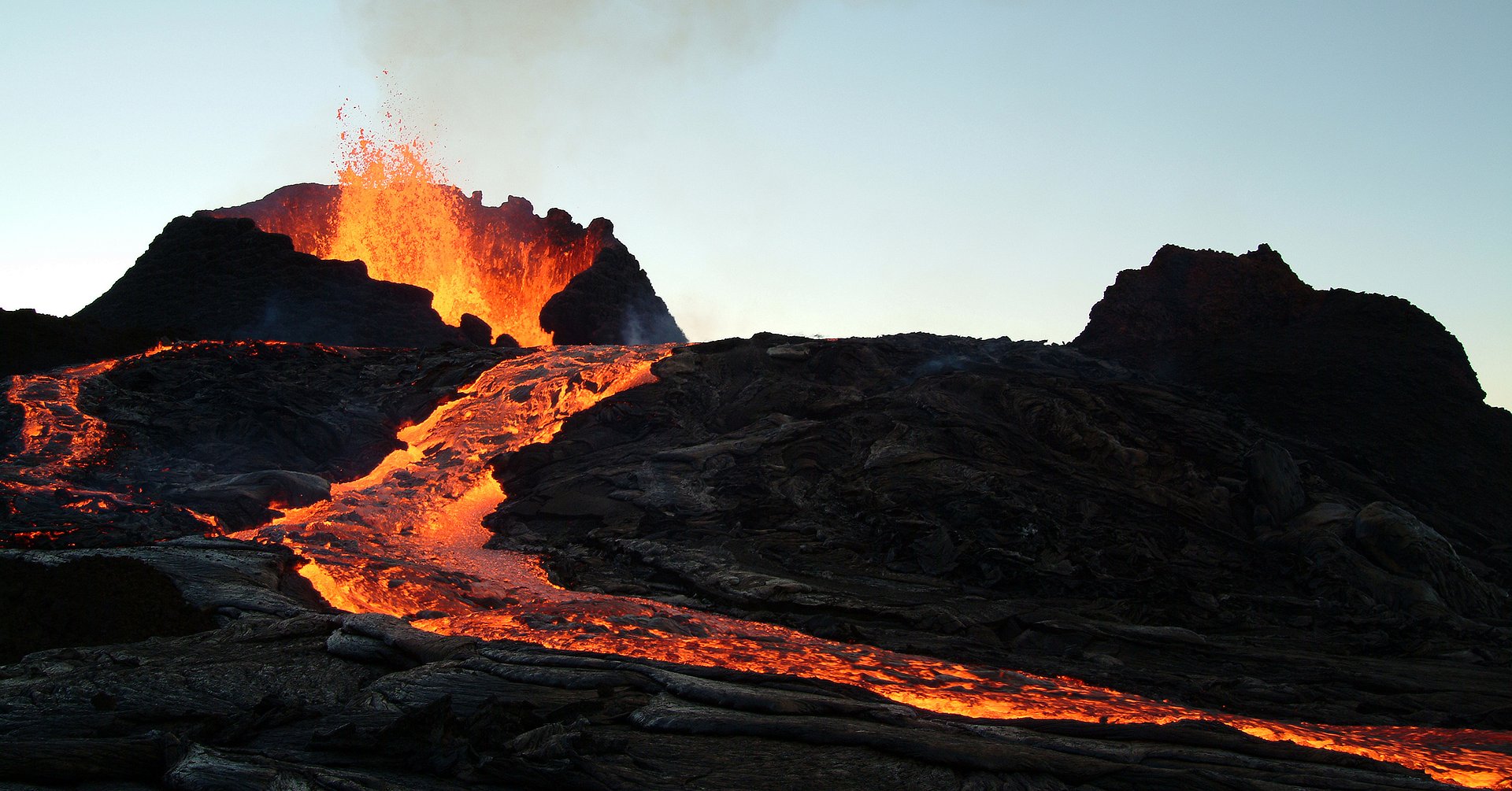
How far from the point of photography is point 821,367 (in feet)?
134

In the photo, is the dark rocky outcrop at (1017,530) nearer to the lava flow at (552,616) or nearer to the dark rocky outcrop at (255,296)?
the lava flow at (552,616)

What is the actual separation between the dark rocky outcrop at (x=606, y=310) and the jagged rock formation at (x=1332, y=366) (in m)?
26.7

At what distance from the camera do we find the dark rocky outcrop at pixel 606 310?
63.9m

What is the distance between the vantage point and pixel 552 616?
1995cm

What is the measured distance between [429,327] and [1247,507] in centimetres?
4369

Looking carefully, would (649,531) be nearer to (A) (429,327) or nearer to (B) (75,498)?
(B) (75,498)

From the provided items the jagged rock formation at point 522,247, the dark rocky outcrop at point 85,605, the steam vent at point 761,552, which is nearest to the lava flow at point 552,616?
the steam vent at point 761,552

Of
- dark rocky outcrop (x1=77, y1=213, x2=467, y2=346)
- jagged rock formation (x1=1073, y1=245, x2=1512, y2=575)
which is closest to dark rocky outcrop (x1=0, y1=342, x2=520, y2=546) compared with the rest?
dark rocky outcrop (x1=77, y1=213, x2=467, y2=346)

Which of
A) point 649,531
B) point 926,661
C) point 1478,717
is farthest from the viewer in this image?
point 649,531

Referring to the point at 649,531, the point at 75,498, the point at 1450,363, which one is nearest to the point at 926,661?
the point at 649,531

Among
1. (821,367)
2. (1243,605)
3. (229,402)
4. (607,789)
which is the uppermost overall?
(821,367)

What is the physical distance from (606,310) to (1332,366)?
130 feet

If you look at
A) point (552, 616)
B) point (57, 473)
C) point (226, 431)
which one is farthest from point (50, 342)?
point (552, 616)

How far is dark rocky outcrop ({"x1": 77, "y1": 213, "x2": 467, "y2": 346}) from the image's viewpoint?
55438 millimetres
